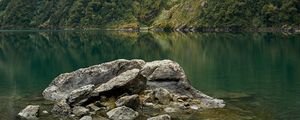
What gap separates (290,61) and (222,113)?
188 ft

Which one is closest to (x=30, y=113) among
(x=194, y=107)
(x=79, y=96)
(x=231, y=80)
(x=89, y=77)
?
(x=79, y=96)

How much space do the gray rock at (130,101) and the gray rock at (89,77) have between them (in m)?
10.2

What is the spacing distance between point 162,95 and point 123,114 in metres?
9.07

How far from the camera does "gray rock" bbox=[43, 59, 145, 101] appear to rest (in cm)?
6247

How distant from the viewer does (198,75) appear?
82250mm

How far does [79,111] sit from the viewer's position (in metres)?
49.9

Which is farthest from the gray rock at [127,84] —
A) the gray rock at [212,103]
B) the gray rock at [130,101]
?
the gray rock at [212,103]

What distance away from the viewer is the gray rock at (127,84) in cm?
5503

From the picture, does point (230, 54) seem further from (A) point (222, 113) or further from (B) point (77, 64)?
(A) point (222, 113)

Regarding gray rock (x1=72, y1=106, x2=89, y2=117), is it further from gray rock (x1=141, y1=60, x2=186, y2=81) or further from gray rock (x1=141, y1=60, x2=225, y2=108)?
gray rock (x1=141, y1=60, x2=186, y2=81)

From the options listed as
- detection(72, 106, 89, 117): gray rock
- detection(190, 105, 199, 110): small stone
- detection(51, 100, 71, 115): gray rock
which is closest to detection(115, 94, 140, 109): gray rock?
detection(72, 106, 89, 117): gray rock

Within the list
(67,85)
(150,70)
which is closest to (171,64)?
(150,70)

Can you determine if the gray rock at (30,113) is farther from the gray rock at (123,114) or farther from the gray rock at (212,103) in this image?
the gray rock at (212,103)

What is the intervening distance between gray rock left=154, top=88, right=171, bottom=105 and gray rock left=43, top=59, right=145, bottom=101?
317 inches
